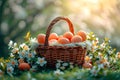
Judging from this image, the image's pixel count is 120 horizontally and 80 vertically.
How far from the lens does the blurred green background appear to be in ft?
30.7

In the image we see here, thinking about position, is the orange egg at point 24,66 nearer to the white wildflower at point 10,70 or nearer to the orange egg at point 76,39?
the white wildflower at point 10,70

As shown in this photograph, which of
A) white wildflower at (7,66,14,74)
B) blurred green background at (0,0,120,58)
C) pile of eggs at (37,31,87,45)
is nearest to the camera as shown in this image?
white wildflower at (7,66,14,74)

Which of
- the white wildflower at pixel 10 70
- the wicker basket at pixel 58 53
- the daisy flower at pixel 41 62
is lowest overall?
the white wildflower at pixel 10 70

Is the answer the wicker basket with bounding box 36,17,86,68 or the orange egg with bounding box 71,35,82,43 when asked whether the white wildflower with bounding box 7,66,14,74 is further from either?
the orange egg with bounding box 71,35,82,43

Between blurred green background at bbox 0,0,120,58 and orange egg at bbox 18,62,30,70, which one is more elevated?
blurred green background at bbox 0,0,120,58

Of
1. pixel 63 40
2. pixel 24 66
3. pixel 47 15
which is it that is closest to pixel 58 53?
pixel 63 40

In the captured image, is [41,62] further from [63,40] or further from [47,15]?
[47,15]

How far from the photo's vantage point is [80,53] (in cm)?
497

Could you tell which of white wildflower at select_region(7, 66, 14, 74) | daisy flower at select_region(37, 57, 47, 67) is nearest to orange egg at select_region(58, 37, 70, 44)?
daisy flower at select_region(37, 57, 47, 67)

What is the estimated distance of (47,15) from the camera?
31.3 feet

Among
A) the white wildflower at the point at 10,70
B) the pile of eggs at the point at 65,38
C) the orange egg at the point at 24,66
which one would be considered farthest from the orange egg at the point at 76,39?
the white wildflower at the point at 10,70

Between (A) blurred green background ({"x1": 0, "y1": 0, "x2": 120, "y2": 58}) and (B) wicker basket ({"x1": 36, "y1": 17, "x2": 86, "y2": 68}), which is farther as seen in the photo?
(A) blurred green background ({"x1": 0, "y1": 0, "x2": 120, "y2": 58})

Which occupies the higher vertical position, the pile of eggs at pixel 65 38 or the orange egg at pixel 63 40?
the pile of eggs at pixel 65 38

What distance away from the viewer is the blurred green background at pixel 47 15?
9.35 metres
